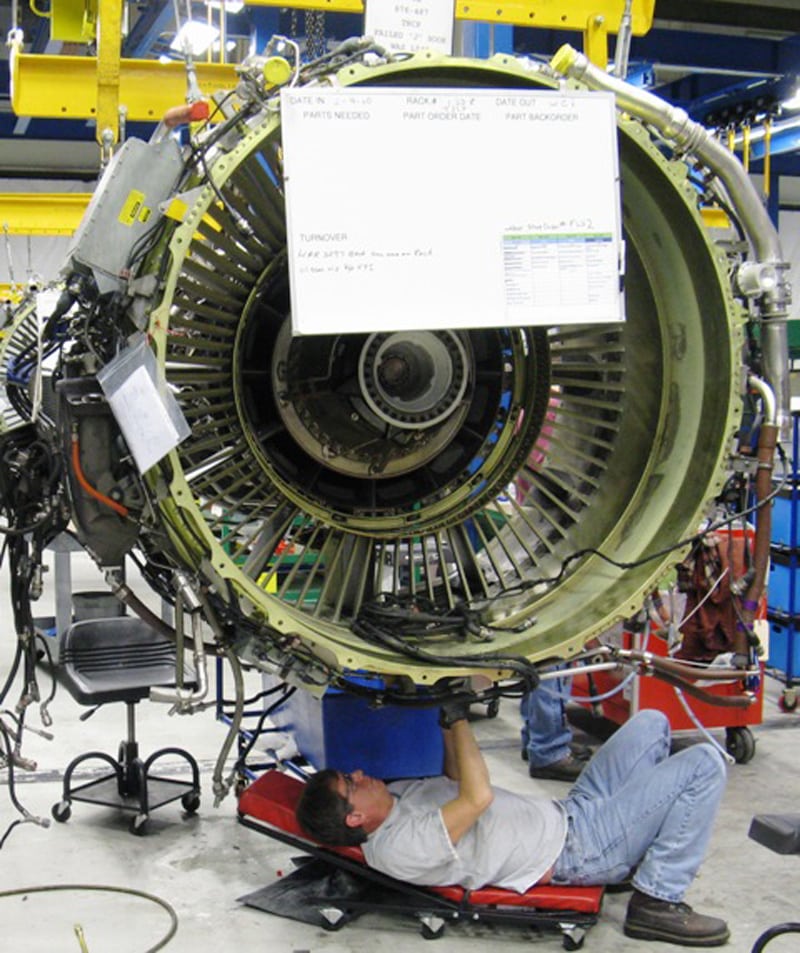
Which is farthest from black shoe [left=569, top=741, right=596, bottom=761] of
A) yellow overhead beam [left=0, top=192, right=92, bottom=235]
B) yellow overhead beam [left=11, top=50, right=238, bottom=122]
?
yellow overhead beam [left=0, top=192, right=92, bottom=235]

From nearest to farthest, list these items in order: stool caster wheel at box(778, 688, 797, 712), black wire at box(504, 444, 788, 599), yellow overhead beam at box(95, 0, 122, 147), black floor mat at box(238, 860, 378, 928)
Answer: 1. black wire at box(504, 444, 788, 599)
2. black floor mat at box(238, 860, 378, 928)
3. yellow overhead beam at box(95, 0, 122, 147)
4. stool caster wheel at box(778, 688, 797, 712)

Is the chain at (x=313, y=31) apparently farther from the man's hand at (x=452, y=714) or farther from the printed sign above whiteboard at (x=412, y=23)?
the man's hand at (x=452, y=714)

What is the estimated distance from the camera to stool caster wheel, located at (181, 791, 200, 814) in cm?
362

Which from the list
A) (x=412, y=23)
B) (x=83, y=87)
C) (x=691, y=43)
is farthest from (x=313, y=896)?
(x=691, y=43)

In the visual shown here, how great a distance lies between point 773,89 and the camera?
779 cm

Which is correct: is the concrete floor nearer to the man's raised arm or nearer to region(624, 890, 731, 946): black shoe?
region(624, 890, 731, 946): black shoe

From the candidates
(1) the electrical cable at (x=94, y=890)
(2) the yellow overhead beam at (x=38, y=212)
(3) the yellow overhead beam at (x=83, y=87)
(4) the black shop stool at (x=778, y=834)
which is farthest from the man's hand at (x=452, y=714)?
(2) the yellow overhead beam at (x=38, y=212)

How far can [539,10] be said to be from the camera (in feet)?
10.5

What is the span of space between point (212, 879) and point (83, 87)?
7.41 feet

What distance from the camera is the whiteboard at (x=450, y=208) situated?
2092mm

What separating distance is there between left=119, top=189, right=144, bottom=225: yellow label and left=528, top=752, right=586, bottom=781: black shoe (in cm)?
247

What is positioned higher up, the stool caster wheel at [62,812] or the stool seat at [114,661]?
the stool seat at [114,661]

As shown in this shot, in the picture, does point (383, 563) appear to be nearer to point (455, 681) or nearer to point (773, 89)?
point (455, 681)

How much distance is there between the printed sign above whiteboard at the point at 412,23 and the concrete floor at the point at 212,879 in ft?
6.47
